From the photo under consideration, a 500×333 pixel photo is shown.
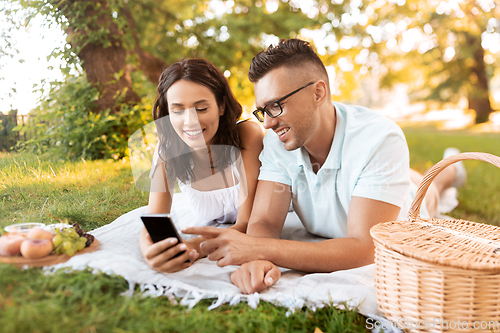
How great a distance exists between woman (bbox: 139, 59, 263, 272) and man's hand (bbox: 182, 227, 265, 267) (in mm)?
93

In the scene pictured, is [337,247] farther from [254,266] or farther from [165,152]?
[165,152]

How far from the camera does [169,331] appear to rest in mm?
1231

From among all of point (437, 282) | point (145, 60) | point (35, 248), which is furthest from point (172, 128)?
point (437, 282)

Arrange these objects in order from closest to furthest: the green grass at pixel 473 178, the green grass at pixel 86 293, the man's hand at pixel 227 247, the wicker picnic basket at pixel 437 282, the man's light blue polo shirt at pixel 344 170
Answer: the green grass at pixel 86 293 < the wicker picnic basket at pixel 437 282 < the man's hand at pixel 227 247 < the man's light blue polo shirt at pixel 344 170 < the green grass at pixel 473 178

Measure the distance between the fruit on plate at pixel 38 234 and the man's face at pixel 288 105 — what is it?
1.22 m

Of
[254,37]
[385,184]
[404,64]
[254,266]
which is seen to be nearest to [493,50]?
[404,64]

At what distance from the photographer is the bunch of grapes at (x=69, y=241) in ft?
4.62

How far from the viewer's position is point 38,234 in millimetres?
1387

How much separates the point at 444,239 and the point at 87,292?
4.54 feet

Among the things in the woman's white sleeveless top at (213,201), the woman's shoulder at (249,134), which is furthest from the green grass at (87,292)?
the woman's shoulder at (249,134)

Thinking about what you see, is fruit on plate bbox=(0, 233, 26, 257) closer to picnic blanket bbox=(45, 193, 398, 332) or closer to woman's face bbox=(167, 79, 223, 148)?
picnic blanket bbox=(45, 193, 398, 332)

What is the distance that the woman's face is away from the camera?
182 centimetres

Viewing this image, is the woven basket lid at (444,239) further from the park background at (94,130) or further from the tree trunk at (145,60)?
the tree trunk at (145,60)

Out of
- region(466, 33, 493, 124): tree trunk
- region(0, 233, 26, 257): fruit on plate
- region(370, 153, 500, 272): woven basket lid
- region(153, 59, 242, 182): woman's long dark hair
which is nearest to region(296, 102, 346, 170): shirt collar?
region(153, 59, 242, 182): woman's long dark hair
